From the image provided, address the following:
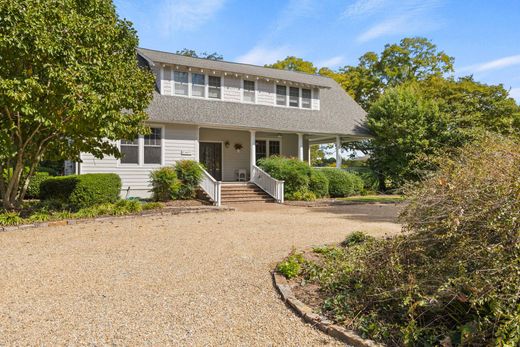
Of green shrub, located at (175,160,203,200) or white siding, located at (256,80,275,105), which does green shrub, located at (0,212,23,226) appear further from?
white siding, located at (256,80,275,105)

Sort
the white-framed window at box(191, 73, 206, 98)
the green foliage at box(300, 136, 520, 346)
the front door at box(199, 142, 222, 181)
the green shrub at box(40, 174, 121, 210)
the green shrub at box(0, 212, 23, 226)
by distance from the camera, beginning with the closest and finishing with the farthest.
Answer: the green foliage at box(300, 136, 520, 346)
the green shrub at box(0, 212, 23, 226)
the green shrub at box(40, 174, 121, 210)
the white-framed window at box(191, 73, 206, 98)
the front door at box(199, 142, 222, 181)

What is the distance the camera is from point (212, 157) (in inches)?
695

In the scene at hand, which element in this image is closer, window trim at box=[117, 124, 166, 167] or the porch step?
window trim at box=[117, 124, 166, 167]

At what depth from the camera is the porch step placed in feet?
46.6

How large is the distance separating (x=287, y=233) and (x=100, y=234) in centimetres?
405

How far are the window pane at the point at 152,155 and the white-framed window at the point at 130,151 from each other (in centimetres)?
35

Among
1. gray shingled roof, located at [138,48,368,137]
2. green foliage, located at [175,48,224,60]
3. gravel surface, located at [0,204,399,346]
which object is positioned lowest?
gravel surface, located at [0,204,399,346]

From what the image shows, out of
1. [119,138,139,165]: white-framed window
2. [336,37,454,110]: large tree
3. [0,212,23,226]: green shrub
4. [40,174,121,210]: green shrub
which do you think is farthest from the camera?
[336,37,454,110]: large tree

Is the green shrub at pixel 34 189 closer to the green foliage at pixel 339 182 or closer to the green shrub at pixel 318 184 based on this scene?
the green shrub at pixel 318 184

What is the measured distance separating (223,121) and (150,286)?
11829 mm

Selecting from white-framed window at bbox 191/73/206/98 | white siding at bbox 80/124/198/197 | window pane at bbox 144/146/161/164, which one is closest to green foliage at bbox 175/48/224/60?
white-framed window at bbox 191/73/206/98

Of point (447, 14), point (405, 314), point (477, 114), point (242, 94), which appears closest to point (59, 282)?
point (405, 314)

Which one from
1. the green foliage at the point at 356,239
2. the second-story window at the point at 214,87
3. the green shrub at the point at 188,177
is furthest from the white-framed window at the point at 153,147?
the green foliage at the point at 356,239

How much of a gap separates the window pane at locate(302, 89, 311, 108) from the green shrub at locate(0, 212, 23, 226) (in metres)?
14.2
